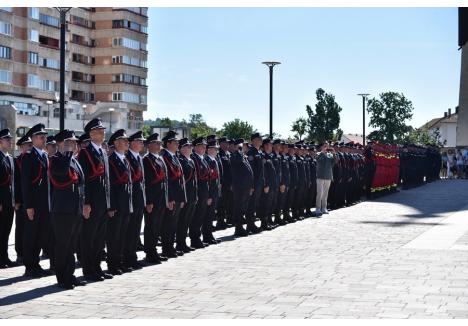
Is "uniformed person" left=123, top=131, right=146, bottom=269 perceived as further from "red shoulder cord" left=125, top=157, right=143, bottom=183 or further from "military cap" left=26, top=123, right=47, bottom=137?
"military cap" left=26, top=123, right=47, bottom=137

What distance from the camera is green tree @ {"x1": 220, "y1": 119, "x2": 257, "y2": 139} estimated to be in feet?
293

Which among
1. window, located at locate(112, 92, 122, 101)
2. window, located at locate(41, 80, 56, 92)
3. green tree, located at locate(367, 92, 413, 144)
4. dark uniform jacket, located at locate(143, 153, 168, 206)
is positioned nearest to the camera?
dark uniform jacket, located at locate(143, 153, 168, 206)

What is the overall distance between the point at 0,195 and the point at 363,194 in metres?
18.2

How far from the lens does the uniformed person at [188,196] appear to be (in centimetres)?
1313

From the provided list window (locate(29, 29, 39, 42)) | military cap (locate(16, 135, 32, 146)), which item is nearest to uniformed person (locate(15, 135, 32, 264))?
military cap (locate(16, 135, 32, 146))

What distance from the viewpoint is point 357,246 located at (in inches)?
552

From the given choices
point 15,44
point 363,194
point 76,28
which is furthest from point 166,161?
point 76,28

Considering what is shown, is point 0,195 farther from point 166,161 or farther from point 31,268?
point 166,161

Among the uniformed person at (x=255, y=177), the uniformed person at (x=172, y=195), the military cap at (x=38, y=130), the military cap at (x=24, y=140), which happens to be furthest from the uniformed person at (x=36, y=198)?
the uniformed person at (x=255, y=177)

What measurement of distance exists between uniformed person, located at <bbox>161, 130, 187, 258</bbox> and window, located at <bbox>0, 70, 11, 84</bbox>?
58971 millimetres

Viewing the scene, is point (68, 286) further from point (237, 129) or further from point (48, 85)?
point (237, 129)

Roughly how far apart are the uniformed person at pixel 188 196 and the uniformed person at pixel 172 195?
0.96ft

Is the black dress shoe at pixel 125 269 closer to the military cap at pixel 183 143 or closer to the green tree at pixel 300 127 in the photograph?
the military cap at pixel 183 143
